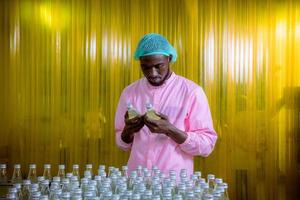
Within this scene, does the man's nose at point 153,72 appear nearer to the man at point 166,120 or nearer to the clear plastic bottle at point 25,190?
the man at point 166,120

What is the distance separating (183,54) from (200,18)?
0.41 meters

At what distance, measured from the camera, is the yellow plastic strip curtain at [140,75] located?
4520 millimetres

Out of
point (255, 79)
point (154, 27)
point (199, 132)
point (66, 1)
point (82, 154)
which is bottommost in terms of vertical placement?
point (82, 154)

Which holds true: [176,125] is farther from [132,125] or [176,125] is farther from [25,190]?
[25,190]

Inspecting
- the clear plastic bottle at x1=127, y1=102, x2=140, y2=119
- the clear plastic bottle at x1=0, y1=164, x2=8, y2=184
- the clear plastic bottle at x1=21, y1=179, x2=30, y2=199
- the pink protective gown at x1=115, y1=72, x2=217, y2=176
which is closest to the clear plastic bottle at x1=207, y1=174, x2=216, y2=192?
the pink protective gown at x1=115, y1=72, x2=217, y2=176

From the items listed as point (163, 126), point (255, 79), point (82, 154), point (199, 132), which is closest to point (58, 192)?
point (163, 126)

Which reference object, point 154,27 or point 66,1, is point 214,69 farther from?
point 66,1

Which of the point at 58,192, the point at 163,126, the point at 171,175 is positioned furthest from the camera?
the point at 163,126

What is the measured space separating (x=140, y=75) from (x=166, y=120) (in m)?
2.15

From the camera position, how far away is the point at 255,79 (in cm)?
454

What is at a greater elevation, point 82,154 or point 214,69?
point 214,69

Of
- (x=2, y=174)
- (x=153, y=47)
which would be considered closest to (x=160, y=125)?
(x=153, y=47)

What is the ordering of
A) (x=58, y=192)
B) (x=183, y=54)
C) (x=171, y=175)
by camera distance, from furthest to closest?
(x=183, y=54) < (x=171, y=175) < (x=58, y=192)

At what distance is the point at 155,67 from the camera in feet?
8.40
